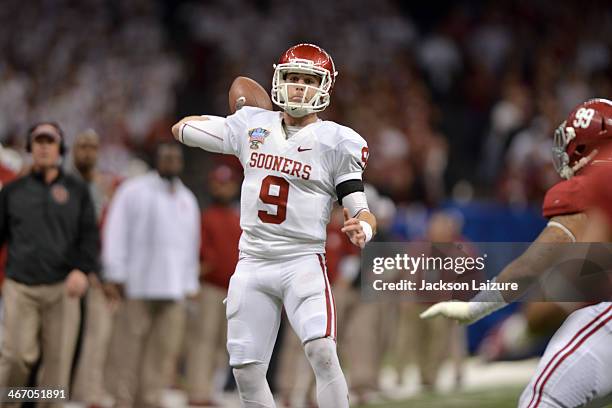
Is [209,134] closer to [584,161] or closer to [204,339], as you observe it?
[584,161]

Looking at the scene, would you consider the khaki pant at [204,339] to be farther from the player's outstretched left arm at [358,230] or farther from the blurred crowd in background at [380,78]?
the player's outstretched left arm at [358,230]

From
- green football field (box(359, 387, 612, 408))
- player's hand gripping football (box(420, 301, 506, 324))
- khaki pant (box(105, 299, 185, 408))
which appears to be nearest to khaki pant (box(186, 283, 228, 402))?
khaki pant (box(105, 299, 185, 408))

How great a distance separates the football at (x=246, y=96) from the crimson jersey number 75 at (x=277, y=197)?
63 cm

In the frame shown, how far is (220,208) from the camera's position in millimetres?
9438

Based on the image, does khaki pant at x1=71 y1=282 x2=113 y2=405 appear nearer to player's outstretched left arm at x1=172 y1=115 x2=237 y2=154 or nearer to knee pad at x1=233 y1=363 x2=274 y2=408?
player's outstretched left arm at x1=172 y1=115 x2=237 y2=154

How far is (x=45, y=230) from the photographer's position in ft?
23.0

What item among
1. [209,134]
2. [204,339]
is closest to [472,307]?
[209,134]

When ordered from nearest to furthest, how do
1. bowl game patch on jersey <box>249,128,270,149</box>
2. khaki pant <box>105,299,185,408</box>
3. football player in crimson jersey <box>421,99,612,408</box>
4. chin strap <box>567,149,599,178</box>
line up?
football player in crimson jersey <box>421,99,612,408</box> < chin strap <box>567,149,599,178</box> < bowl game patch on jersey <box>249,128,270,149</box> < khaki pant <box>105,299,185,408</box>

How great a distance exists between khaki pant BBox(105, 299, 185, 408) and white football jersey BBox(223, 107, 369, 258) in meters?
3.31

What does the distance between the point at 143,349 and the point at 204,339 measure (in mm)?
844

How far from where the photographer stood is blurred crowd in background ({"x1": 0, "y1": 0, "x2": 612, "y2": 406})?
13789mm

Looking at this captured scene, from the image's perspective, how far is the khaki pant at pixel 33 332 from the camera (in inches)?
268

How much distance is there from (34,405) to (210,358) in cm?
235

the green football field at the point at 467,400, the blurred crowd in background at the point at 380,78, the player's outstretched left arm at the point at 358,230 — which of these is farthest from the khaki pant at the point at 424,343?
the player's outstretched left arm at the point at 358,230
